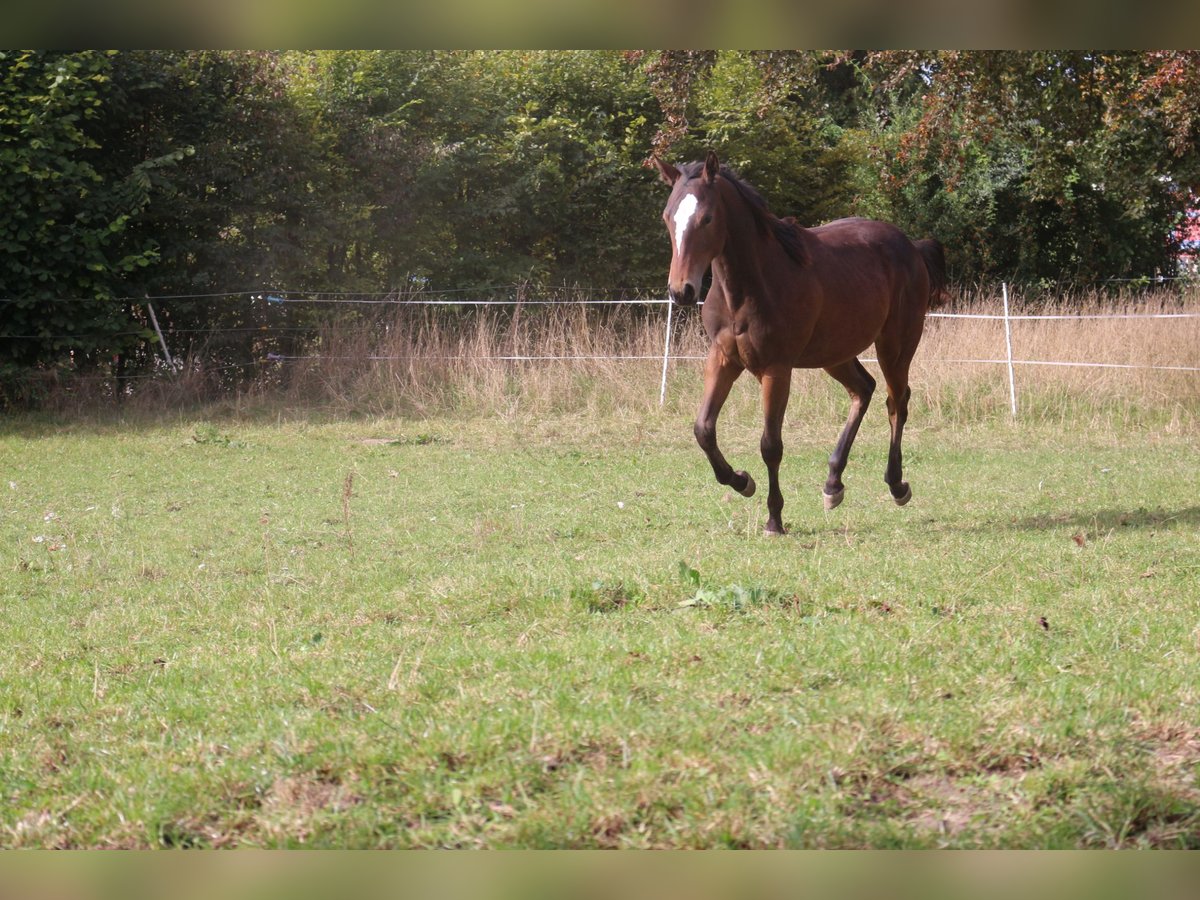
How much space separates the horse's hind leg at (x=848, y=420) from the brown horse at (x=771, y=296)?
0.01 meters

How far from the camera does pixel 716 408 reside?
8.02m

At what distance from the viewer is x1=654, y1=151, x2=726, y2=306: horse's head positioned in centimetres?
697

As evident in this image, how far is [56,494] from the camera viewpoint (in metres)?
10.8

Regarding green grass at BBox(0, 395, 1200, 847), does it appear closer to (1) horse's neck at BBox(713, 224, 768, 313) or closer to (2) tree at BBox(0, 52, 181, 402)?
(1) horse's neck at BBox(713, 224, 768, 313)

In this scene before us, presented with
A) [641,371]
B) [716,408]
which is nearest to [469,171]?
[641,371]

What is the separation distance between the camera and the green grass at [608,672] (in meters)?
2.80

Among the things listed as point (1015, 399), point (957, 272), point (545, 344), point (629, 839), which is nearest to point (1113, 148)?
point (957, 272)

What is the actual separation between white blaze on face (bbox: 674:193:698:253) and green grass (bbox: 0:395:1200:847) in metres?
1.85

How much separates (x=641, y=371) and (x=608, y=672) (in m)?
12.8

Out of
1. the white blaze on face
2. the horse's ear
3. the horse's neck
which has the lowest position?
the horse's neck

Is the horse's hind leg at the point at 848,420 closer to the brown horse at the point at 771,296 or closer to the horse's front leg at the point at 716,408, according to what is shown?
the brown horse at the point at 771,296

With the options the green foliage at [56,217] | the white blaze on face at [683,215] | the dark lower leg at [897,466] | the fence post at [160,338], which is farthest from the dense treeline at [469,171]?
the white blaze on face at [683,215]

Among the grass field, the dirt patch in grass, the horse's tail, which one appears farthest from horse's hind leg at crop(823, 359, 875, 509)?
the dirt patch in grass

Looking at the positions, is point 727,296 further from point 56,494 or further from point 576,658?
point 56,494
